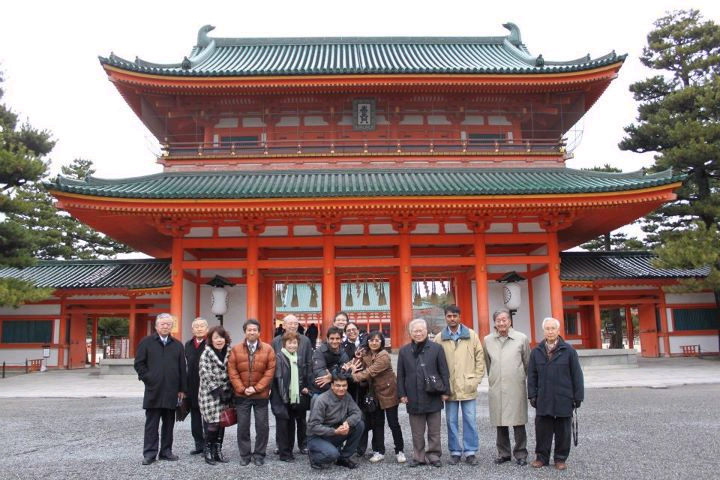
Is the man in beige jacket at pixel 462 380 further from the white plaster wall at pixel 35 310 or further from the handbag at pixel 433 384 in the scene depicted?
the white plaster wall at pixel 35 310

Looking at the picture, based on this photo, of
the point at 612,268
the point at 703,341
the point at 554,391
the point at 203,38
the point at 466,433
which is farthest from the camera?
the point at 203,38

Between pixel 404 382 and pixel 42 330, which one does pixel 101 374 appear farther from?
pixel 404 382

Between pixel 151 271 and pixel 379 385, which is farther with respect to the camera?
pixel 151 271

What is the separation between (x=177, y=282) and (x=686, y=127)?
57.2 feet

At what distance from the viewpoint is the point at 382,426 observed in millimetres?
6988

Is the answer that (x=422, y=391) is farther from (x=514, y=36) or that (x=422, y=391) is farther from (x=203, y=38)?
(x=203, y=38)

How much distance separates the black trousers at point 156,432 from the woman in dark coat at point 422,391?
2940 mm

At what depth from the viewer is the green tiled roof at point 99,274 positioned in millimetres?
19458

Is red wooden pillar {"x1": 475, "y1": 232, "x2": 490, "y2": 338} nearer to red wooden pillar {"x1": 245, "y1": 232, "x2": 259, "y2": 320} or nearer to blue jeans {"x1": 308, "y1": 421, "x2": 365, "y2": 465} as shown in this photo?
red wooden pillar {"x1": 245, "y1": 232, "x2": 259, "y2": 320}

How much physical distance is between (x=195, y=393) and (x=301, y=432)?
4.86 ft

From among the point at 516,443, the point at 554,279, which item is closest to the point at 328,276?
the point at 554,279

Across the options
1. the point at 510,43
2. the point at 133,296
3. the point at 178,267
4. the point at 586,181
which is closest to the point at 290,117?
the point at 178,267

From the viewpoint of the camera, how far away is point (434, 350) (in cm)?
669

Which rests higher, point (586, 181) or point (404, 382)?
point (586, 181)
